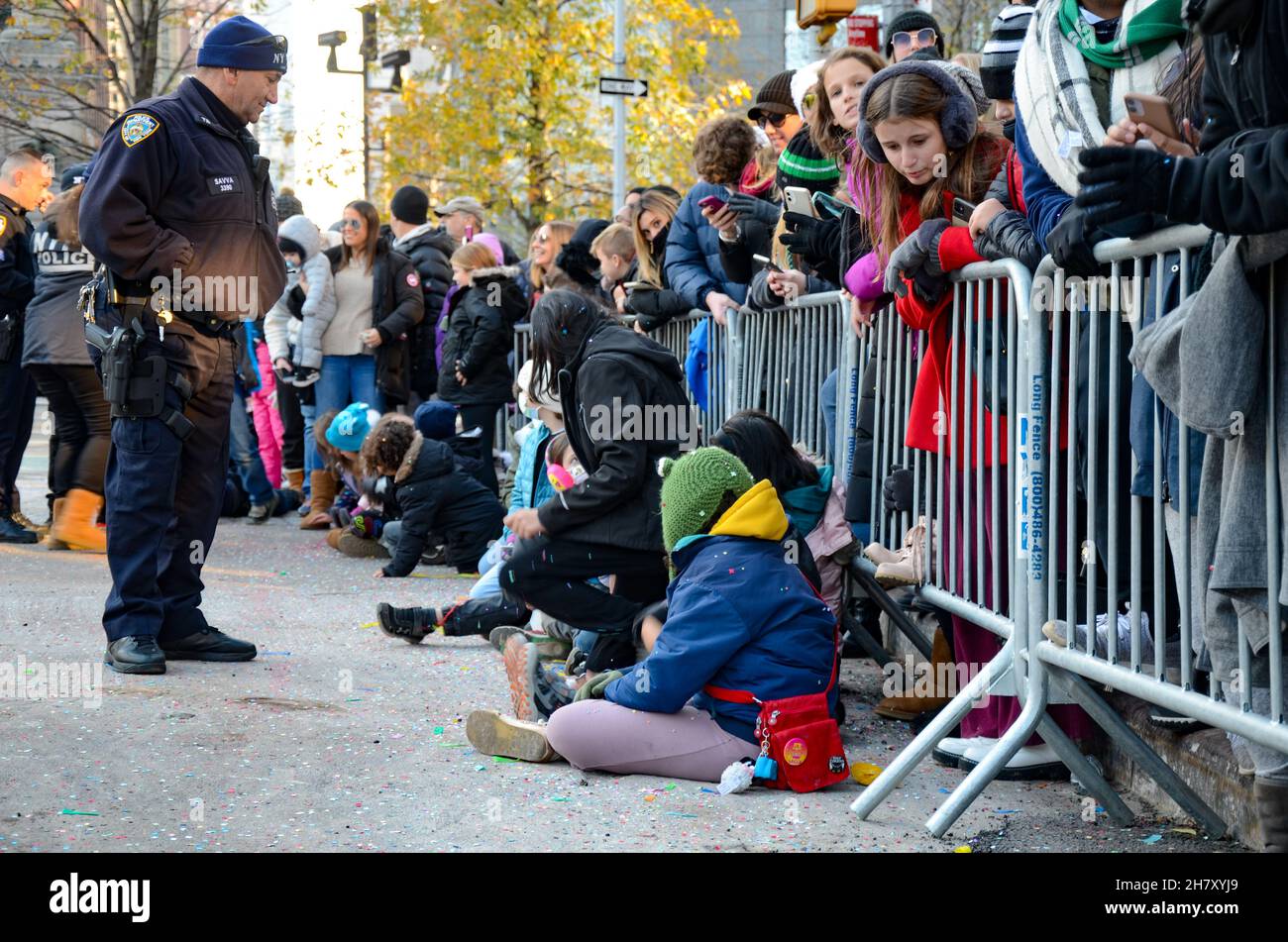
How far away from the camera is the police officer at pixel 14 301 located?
9750 mm

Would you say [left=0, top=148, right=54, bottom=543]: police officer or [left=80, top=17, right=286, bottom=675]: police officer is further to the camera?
[left=0, top=148, right=54, bottom=543]: police officer

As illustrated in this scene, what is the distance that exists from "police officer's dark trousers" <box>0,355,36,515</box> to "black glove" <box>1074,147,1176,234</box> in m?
8.15

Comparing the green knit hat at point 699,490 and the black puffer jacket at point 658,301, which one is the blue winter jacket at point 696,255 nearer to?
the black puffer jacket at point 658,301

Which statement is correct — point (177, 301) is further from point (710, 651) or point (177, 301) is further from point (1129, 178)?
point (1129, 178)

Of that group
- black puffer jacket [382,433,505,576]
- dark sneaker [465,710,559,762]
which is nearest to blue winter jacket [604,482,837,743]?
Answer: dark sneaker [465,710,559,762]

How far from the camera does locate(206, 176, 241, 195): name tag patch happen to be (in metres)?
6.17

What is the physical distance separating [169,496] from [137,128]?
1397mm

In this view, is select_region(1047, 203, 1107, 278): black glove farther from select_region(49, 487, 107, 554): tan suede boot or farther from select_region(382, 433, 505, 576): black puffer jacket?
select_region(49, 487, 107, 554): tan suede boot

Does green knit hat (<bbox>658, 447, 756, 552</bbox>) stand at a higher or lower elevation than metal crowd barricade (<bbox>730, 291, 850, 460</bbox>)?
lower

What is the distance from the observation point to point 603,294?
10.2 meters

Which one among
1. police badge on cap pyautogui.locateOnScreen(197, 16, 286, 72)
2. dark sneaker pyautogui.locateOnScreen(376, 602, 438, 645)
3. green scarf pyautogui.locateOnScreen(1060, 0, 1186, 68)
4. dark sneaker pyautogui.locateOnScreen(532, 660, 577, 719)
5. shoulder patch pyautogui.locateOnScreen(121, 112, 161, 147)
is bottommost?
dark sneaker pyautogui.locateOnScreen(376, 602, 438, 645)

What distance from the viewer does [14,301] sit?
32.2ft

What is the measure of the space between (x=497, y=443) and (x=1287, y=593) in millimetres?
9925

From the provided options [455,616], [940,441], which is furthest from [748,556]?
[455,616]
